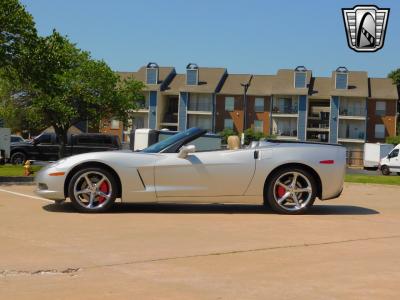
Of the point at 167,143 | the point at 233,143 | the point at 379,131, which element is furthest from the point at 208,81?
the point at 167,143

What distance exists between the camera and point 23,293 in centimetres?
404

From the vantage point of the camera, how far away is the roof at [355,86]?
66812 millimetres

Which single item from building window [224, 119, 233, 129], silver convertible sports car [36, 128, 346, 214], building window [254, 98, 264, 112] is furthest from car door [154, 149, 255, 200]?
building window [224, 119, 233, 129]

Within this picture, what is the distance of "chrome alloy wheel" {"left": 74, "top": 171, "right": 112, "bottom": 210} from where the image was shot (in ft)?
26.8

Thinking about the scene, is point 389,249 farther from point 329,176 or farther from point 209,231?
point 329,176

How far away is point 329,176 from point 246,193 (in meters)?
1.25

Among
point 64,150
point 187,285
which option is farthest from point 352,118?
point 187,285

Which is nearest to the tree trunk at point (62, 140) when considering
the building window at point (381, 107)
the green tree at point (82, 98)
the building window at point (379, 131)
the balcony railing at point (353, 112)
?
the green tree at point (82, 98)

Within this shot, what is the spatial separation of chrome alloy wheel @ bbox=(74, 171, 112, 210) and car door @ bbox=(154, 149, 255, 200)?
0.72 metres

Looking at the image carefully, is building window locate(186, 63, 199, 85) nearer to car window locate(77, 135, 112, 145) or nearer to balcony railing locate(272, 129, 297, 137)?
balcony railing locate(272, 129, 297, 137)

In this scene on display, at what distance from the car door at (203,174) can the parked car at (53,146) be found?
24026mm

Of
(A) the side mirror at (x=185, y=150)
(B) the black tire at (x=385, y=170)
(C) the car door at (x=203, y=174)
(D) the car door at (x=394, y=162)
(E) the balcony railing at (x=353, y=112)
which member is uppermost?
(E) the balcony railing at (x=353, y=112)

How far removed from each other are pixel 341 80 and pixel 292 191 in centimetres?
6172

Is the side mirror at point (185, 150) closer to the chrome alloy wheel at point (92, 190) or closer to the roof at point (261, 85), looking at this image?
the chrome alloy wheel at point (92, 190)
